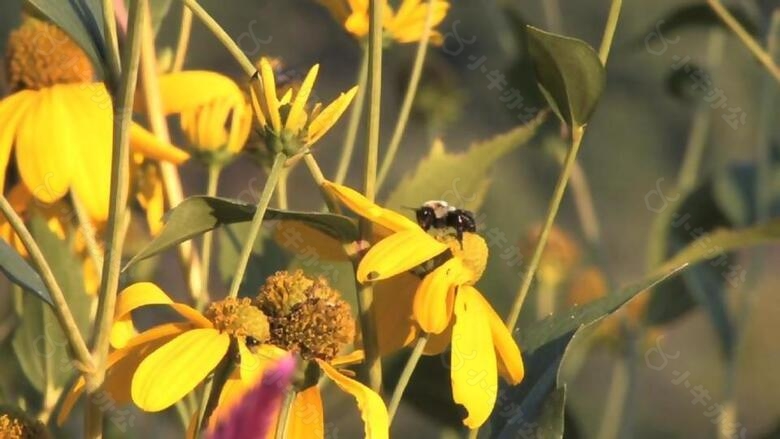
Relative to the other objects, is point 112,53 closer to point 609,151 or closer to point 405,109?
point 405,109

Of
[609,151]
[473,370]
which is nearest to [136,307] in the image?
[473,370]

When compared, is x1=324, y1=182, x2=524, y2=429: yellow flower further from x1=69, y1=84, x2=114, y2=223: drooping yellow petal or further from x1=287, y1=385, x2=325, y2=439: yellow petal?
x1=69, y1=84, x2=114, y2=223: drooping yellow petal

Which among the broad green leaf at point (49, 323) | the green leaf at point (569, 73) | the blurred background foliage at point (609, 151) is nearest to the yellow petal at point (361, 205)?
the green leaf at point (569, 73)

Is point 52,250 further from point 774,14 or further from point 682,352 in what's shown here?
point 682,352

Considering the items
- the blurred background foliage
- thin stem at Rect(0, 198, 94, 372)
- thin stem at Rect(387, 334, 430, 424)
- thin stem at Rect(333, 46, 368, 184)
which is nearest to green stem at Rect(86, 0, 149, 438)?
thin stem at Rect(0, 198, 94, 372)

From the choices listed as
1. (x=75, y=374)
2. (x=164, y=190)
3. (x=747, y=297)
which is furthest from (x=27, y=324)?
(x=747, y=297)

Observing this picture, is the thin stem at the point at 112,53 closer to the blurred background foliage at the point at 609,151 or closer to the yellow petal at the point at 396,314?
the yellow petal at the point at 396,314
